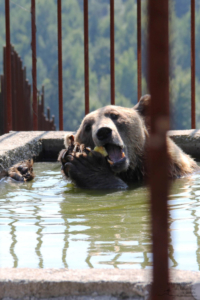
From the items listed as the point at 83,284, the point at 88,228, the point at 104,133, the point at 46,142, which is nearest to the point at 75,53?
the point at 46,142

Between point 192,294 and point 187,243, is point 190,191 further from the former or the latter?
point 192,294

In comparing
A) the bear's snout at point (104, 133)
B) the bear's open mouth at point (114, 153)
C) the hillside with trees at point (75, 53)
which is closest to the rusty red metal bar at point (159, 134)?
the bear's snout at point (104, 133)

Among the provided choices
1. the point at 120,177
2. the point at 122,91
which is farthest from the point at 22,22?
the point at 120,177

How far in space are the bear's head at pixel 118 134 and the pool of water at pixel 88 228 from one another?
299 millimetres

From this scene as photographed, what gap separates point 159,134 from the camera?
24.2 inches

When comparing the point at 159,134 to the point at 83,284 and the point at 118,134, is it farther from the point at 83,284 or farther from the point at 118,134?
the point at 118,134

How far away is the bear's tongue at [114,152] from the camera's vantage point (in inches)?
136

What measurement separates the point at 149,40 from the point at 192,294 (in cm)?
77

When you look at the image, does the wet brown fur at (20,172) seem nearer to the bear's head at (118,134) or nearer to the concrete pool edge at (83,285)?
the bear's head at (118,134)

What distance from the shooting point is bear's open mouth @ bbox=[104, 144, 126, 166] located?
345 centimetres

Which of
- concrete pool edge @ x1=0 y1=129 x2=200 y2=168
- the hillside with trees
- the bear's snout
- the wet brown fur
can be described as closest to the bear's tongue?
the bear's snout

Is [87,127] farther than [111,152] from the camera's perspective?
Yes

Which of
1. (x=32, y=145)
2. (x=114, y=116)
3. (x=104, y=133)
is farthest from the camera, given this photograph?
(x=32, y=145)

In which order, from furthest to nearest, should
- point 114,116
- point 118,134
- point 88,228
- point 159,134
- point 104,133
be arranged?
point 114,116 < point 118,134 < point 104,133 < point 88,228 < point 159,134
